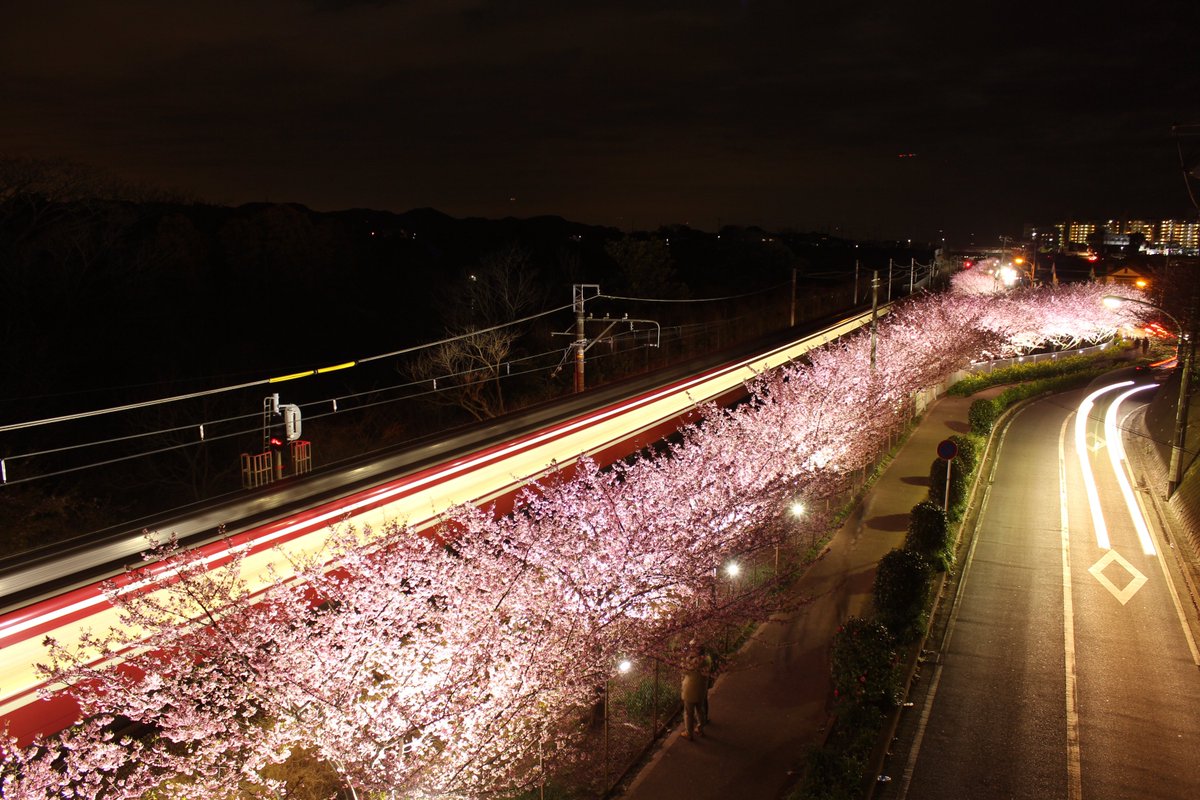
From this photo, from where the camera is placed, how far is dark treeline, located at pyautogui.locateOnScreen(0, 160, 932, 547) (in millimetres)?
27812

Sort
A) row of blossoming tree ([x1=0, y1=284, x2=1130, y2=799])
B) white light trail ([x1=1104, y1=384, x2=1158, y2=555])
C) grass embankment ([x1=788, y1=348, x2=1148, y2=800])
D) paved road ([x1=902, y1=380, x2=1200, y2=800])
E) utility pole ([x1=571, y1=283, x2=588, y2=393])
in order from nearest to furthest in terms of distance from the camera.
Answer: row of blossoming tree ([x1=0, y1=284, x2=1130, y2=799]) < grass embankment ([x1=788, y1=348, x2=1148, y2=800]) < paved road ([x1=902, y1=380, x2=1200, y2=800]) < white light trail ([x1=1104, y1=384, x2=1158, y2=555]) < utility pole ([x1=571, y1=283, x2=588, y2=393])

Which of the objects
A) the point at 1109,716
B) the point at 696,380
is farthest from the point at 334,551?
the point at 696,380

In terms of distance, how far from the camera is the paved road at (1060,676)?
406 inches

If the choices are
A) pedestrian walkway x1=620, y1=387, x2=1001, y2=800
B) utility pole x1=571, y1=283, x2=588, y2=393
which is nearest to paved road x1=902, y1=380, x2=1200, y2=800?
pedestrian walkway x1=620, y1=387, x2=1001, y2=800

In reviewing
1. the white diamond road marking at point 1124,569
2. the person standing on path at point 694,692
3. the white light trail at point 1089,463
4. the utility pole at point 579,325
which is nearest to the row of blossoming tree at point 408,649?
the person standing on path at point 694,692

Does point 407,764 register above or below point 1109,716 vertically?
above

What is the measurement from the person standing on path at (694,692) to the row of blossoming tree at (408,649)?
36cm

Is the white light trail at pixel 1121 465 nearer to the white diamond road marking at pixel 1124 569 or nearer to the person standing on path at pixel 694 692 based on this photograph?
the white diamond road marking at pixel 1124 569

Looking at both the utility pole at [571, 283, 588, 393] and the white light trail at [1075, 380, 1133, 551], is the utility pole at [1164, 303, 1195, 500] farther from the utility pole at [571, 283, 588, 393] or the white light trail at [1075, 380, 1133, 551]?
the utility pole at [571, 283, 588, 393]

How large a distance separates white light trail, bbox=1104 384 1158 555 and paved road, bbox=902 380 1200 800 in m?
0.19

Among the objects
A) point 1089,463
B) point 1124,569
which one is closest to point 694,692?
point 1124,569

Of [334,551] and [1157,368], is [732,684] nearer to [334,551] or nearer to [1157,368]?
[334,551]

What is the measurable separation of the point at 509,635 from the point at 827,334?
38168 mm

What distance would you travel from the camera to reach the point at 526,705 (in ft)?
25.9
